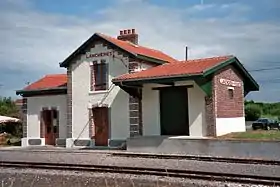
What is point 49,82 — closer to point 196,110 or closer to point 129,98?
point 129,98

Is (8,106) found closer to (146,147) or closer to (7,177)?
(146,147)

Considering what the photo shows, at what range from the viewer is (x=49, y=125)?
2803 centimetres

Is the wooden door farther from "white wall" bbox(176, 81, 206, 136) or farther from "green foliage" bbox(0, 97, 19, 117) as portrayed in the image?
"green foliage" bbox(0, 97, 19, 117)

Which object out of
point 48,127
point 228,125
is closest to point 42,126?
point 48,127

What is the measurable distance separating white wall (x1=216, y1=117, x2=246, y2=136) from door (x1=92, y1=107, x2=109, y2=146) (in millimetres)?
6463

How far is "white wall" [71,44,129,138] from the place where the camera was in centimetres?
2452

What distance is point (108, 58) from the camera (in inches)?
981

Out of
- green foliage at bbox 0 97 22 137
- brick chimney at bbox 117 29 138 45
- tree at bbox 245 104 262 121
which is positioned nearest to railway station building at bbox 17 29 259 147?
brick chimney at bbox 117 29 138 45

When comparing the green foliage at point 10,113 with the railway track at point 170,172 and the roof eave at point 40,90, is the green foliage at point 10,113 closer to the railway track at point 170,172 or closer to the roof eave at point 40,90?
the roof eave at point 40,90

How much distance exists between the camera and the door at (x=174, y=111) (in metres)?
22.2

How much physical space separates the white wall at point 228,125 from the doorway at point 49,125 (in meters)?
10.7

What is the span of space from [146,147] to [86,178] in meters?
8.47

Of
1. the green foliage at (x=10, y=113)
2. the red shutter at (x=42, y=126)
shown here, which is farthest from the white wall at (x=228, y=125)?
the green foliage at (x=10, y=113)

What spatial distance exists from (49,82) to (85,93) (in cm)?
476
